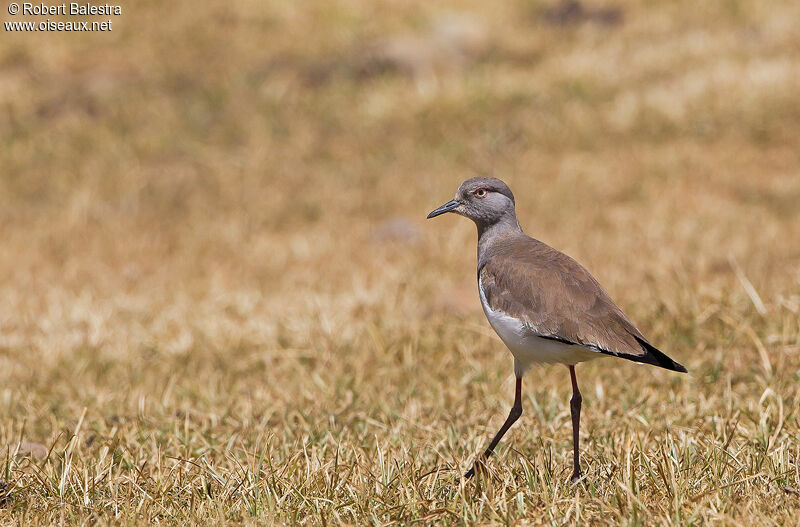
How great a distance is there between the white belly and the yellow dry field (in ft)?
1.43

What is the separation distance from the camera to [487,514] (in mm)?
3336

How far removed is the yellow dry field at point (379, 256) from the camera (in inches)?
149

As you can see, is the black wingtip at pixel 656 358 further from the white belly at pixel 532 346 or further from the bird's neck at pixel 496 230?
the bird's neck at pixel 496 230

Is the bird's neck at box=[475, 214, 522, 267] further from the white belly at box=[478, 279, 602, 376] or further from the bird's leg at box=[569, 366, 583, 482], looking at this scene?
the bird's leg at box=[569, 366, 583, 482]

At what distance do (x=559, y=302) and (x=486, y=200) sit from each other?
0.89 m

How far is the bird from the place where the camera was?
362cm

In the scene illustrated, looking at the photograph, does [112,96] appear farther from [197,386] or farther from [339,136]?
[197,386]

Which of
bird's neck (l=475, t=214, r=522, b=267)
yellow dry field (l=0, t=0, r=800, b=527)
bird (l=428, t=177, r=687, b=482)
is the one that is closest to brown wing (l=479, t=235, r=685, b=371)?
bird (l=428, t=177, r=687, b=482)

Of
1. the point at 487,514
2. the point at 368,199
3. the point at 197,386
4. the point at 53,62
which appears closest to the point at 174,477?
the point at 487,514

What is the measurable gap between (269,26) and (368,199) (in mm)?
6337

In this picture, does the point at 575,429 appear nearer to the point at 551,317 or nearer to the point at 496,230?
the point at 551,317

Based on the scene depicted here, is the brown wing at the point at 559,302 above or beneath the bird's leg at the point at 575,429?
above

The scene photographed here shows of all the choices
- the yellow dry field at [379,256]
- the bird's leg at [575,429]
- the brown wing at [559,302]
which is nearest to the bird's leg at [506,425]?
the yellow dry field at [379,256]

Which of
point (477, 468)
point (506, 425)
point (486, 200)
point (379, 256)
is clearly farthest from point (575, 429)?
point (379, 256)
